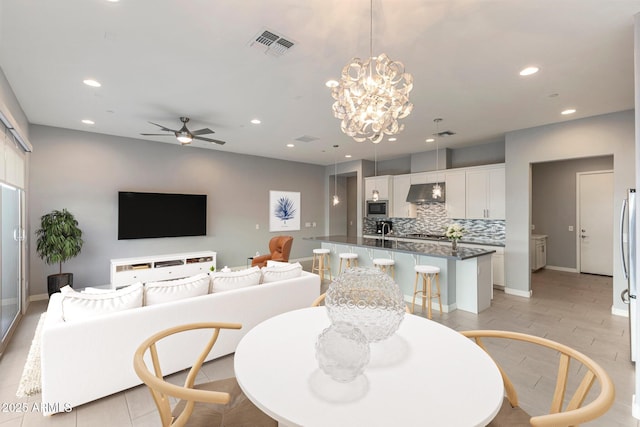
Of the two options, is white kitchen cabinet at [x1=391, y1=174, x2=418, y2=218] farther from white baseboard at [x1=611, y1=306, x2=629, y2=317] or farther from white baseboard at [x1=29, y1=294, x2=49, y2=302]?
white baseboard at [x1=29, y1=294, x2=49, y2=302]

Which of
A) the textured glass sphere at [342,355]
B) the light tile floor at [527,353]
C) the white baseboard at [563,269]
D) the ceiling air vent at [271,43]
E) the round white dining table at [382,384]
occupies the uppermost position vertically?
the ceiling air vent at [271,43]

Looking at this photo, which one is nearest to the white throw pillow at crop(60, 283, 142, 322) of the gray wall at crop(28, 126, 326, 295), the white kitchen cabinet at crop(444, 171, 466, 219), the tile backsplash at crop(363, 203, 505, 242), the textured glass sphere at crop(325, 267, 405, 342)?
the textured glass sphere at crop(325, 267, 405, 342)

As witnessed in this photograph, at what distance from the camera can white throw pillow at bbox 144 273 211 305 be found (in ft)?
8.16

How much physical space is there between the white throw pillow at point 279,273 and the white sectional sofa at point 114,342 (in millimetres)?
309

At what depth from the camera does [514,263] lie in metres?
5.03

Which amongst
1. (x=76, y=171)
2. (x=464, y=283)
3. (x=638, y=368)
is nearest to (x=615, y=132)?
(x=464, y=283)

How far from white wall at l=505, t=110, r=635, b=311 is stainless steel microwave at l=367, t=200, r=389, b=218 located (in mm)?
2764

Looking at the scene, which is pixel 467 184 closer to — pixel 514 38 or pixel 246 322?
pixel 514 38

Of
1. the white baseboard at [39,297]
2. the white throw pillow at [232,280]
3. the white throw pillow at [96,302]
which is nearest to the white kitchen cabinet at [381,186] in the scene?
the white throw pillow at [232,280]

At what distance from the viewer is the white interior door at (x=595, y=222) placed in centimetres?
607

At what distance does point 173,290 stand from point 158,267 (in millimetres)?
3515

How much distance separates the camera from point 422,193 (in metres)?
6.54

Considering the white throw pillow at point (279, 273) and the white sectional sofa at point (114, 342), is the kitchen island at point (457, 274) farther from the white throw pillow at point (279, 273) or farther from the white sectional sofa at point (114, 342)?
the white sectional sofa at point (114, 342)

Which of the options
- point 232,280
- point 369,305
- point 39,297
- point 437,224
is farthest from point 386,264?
point 39,297
